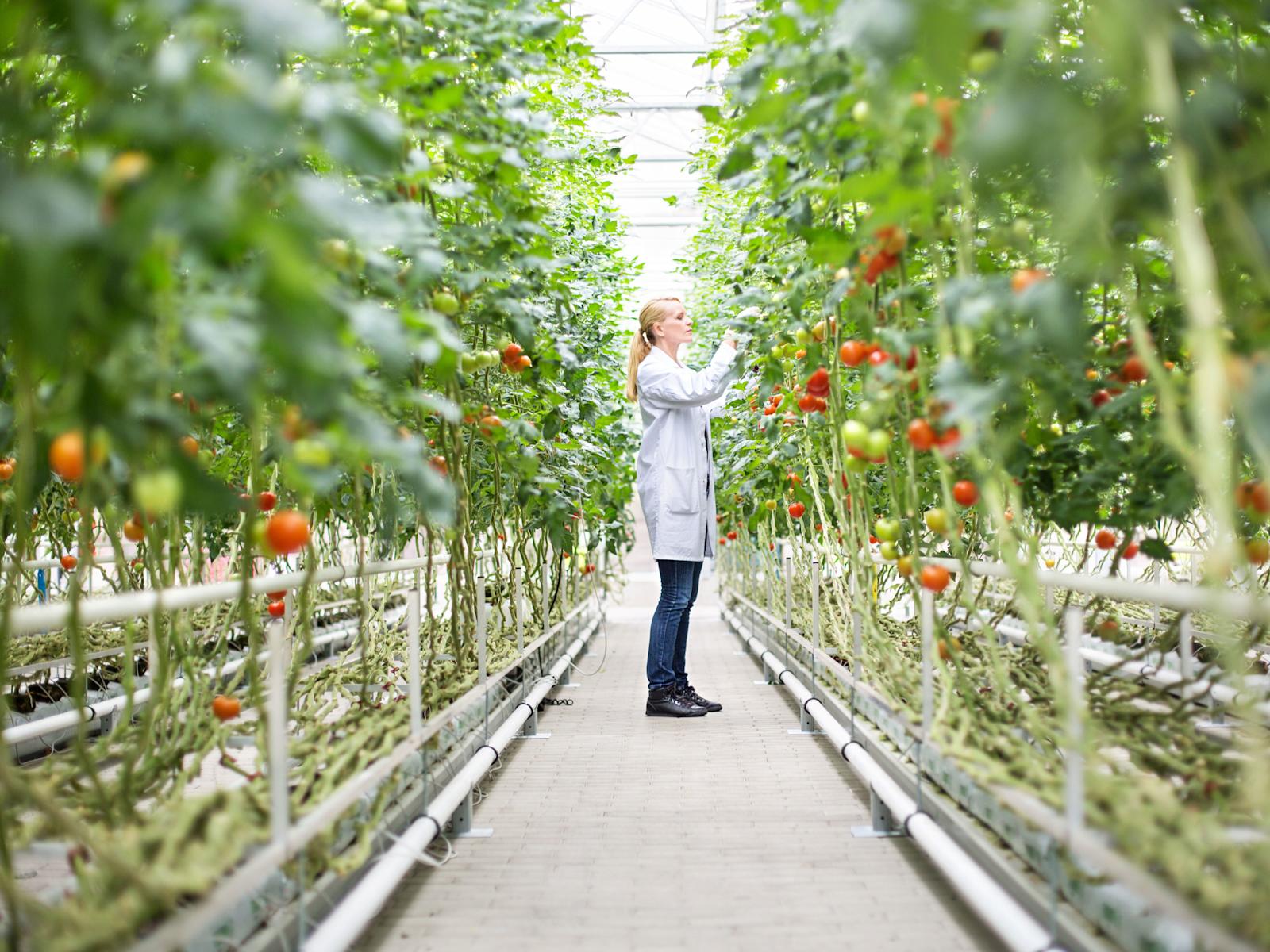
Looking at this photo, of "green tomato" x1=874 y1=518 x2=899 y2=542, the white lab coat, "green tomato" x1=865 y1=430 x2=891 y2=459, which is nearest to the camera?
"green tomato" x1=865 y1=430 x2=891 y2=459

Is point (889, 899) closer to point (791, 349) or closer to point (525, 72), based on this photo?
point (791, 349)

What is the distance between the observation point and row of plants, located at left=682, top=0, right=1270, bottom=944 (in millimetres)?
956

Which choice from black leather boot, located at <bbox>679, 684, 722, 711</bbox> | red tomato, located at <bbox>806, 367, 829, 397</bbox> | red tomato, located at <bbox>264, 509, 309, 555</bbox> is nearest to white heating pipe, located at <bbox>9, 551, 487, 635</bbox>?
red tomato, located at <bbox>264, 509, 309, 555</bbox>

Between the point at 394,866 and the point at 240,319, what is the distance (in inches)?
43.4

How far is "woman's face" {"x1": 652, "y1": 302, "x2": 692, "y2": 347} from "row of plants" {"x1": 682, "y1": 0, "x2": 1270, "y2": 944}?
104 centimetres

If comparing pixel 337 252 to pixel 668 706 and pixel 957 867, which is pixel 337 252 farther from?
pixel 668 706

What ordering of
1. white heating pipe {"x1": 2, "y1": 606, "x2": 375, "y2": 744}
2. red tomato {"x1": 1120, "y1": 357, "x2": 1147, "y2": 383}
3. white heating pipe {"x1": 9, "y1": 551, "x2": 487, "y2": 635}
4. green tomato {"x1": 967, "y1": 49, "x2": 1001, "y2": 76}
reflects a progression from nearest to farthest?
1. white heating pipe {"x1": 9, "y1": 551, "x2": 487, "y2": 635}
2. green tomato {"x1": 967, "y1": 49, "x2": 1001, "y2": 76}
3. red tomato {"x1": 1120, "y1": 357, "x2": 1147, "y2": 383}
4. white heating pipe {"x1": 2, "y1": 606, "x2": 375, "y2": 744}

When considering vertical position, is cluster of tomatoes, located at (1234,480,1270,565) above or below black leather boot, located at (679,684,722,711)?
above

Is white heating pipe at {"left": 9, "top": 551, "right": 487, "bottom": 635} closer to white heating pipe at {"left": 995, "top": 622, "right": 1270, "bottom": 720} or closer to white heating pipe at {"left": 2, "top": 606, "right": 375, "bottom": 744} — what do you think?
white heating pipe at {"left": 2, "top": 606, "right": 375, "bottom": 744}

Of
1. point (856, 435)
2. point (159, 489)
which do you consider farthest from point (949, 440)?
point (159, 489)

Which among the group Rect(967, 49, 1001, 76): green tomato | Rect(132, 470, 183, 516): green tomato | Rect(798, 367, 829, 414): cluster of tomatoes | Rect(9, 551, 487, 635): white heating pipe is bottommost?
Rect(9, 551, 487, 635): white heating pipe

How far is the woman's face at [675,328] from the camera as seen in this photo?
3.61 m

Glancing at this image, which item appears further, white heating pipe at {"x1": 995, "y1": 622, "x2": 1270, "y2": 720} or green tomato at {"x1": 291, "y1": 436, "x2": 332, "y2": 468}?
white heating pipe at {"x1": 995, "y1": 622, "x2": 1270, "y2": 720}

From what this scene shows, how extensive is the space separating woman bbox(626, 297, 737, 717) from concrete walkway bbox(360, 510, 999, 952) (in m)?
0.27
